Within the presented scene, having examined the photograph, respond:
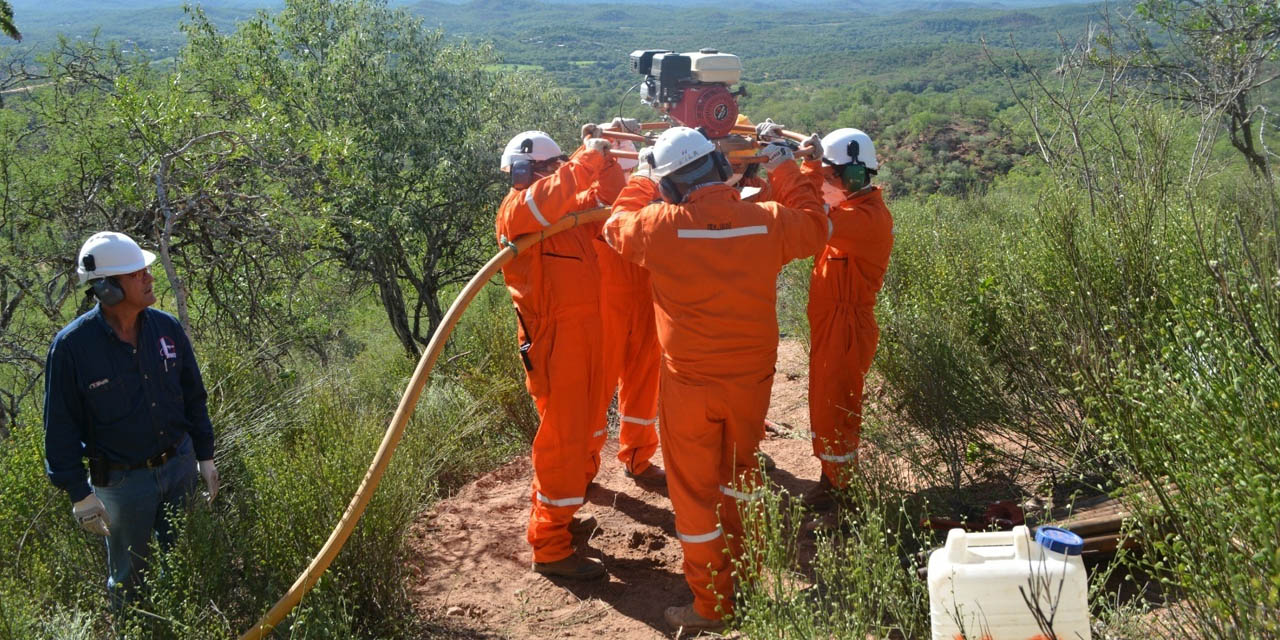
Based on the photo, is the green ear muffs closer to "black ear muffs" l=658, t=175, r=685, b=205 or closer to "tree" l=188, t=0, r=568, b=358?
"black ear muffs" l=658, t=175, r=685, b=205

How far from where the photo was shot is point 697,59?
194 inches

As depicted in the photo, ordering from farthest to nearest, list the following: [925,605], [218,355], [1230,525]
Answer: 1. [218,355]
2. [925,605]
3. [1230,525]

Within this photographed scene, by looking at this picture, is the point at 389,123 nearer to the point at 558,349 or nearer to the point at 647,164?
the point at 558,349

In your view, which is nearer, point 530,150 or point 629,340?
point 530,150

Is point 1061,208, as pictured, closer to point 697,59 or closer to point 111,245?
point 697,59

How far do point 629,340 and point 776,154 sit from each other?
58.6 inches

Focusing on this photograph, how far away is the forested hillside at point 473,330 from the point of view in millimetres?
2881

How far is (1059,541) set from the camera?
2.80 m

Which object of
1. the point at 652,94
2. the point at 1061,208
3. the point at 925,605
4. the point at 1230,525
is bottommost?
the point at 925,605

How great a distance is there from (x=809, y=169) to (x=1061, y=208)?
121cm

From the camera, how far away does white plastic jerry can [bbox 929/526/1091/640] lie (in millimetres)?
2799

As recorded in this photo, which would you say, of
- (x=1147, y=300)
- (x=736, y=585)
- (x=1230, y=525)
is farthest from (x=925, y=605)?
(x=1147, y=300)

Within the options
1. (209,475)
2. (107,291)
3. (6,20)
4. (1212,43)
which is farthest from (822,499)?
(6,20)

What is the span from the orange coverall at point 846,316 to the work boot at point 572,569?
4.44ft
